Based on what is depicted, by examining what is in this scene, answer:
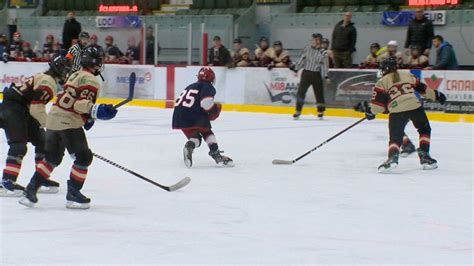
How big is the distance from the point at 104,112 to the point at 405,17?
12282 millimetres

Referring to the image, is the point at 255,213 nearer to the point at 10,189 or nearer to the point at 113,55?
the point at 10,189

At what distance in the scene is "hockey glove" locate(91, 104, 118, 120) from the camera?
17.4ft

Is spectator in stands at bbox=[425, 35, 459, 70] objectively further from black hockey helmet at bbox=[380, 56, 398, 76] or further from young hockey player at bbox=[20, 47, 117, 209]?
young hockey player at bbox=[20, 47, 117, 209]

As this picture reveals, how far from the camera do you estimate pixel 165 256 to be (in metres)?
4.23

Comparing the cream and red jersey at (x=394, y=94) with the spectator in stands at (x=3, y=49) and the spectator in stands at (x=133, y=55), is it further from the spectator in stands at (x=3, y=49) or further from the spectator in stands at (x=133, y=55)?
the spectator in stands at (x=3, y=49)

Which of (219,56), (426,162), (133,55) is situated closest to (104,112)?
(426,162)

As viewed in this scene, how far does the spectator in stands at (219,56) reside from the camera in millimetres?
15527

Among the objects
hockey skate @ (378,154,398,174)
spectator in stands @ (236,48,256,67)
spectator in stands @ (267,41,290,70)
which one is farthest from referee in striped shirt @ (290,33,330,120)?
hockey skate @ (378,154,398,174)

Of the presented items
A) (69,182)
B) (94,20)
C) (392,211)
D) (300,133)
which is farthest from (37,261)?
(94,20)

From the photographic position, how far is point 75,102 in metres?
5.44

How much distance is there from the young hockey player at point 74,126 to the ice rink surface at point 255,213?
0.47ft

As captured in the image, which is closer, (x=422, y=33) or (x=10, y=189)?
(x=10, y=189)

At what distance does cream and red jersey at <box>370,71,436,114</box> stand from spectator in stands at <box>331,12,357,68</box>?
284 inches

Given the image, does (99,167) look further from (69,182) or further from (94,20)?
(94,20)
